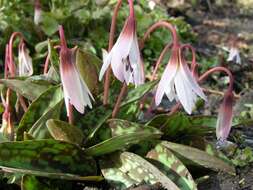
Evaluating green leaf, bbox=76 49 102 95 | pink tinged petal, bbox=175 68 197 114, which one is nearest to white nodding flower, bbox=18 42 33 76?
green leaf, bbox=76 49 102 95

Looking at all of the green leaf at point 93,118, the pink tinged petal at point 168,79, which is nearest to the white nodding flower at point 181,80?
the pink tinged petal at point 168,79

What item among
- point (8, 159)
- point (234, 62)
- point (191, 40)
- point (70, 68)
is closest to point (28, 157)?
point (8, 159)

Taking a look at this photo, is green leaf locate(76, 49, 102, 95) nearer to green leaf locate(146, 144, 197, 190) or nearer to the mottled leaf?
the mottled leaf

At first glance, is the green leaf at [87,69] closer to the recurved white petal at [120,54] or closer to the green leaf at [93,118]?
the green leaf at [93,118]

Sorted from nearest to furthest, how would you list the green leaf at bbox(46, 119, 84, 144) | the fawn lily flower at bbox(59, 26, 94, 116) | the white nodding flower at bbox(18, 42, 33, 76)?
1. the fawn lily flower at bbox(59, 26, 94, 116)
2. the green leaf at bbox(46, 119, 84, 144)
3. the white nodding flower at bbox(18, 42, 33, 76)

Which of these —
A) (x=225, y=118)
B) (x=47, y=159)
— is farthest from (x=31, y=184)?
(x=225, y=118)
